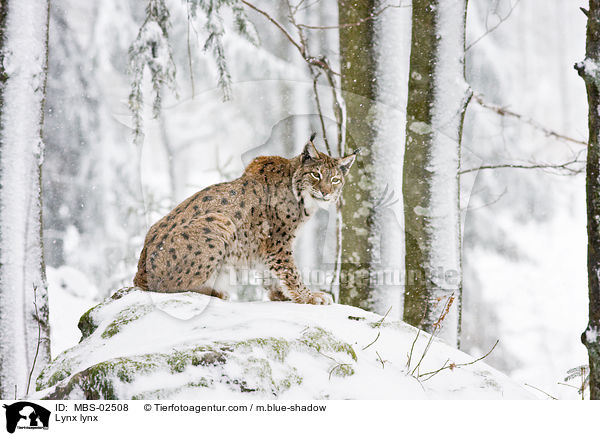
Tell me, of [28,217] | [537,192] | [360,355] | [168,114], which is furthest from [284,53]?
[360,355]

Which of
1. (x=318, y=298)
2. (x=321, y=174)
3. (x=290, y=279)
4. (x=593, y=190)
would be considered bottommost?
(x=318, y=298)

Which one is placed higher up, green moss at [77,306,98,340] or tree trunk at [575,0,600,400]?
tree trunk at [575,0,600,400]

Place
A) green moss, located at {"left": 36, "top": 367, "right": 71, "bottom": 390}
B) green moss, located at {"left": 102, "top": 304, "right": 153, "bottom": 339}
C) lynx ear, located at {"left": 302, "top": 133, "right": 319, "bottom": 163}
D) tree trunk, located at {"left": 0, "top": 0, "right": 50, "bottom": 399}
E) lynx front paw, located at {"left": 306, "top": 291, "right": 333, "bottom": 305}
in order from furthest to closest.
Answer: tree trunk, located at {"left": 0, "top": 0, "right": 50, "bottom": 399}, lynx front paw, located at {"left": 306, "top": 291, "right": 333, "bottom": 305}, lynx ear, located at {"left": 302, "top": 133, "right": 319, "bottom": 163}, green moss, located at {"left": 102, "top": 304, "right": 153, "bottom": 339}, green moss, located at {"left": 36, "top": 367, "right": 71, "bottom": 390}

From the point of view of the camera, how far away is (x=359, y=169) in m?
4.94

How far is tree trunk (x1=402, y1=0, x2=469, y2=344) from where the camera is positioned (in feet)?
15.5

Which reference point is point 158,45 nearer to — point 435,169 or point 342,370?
point 435,169

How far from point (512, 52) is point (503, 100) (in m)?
1.15

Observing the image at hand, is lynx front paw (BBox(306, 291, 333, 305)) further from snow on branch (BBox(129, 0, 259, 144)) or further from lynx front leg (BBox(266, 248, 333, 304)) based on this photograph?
snow on branch (BBox(129, 0, 259, 144))

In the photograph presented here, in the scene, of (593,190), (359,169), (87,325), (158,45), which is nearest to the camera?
(593,190)

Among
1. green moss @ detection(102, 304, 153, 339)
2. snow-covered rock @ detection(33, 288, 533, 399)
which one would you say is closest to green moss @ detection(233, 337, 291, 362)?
snow-covered rock @ detection(33, 288, 533, 399)

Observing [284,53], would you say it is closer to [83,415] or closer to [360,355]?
[360,355]

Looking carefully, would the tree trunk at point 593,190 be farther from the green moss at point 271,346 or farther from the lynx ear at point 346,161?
the green moss at point 271,346

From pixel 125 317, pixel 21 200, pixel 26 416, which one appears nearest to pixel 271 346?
pixel 125 317

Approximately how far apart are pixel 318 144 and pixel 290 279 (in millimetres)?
1193
